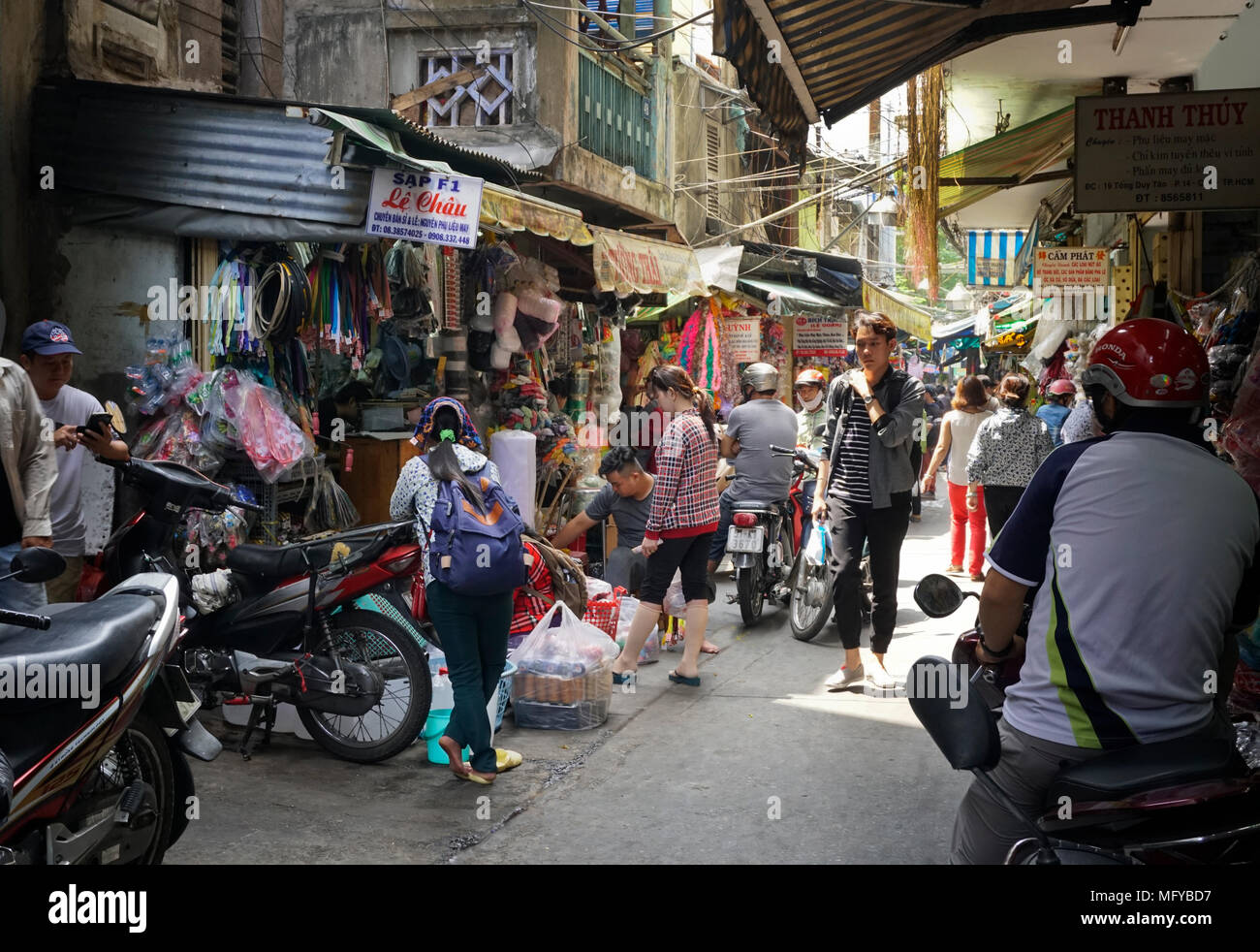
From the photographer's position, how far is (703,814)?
5285 millimetres

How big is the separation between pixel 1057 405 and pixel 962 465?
1114 mm

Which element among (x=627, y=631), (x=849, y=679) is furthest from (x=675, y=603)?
(x=849, y=679)

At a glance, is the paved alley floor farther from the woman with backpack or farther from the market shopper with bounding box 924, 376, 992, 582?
the market shopper with bounding box 924, 376, 992, 582

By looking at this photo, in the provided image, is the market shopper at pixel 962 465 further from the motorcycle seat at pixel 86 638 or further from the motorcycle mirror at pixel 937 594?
the motorcycle seat at pixel 86 638

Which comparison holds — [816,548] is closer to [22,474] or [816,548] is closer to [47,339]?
[47,339]

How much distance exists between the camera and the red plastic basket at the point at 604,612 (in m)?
7.70

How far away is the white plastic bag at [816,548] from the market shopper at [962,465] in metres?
3.29

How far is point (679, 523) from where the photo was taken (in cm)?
737

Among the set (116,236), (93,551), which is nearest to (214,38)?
(116,236)

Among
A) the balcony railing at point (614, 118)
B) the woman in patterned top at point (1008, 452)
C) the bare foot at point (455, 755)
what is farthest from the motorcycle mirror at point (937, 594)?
the balcony railing at point (614, 118)

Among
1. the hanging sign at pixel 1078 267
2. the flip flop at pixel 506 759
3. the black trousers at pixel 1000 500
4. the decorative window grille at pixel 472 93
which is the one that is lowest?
the flip flop at pixel 506 759

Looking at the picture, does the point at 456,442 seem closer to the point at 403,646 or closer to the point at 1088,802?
the point at 403,646

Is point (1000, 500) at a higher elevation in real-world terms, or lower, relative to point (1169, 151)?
lower
